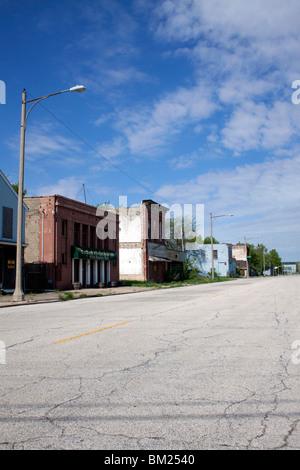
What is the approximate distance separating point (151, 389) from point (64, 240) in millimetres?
29338

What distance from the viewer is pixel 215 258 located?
87.2 meters

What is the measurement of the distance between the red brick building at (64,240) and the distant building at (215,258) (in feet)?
151

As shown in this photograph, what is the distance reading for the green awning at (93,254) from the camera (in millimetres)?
34219

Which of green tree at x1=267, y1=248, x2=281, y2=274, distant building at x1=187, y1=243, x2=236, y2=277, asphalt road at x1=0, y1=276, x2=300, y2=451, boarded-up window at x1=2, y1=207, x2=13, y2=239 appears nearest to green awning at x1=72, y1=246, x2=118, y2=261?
boarded-up window at x1=2, y1=207, x2=13, y2=239

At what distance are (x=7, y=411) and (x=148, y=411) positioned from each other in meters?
1.45

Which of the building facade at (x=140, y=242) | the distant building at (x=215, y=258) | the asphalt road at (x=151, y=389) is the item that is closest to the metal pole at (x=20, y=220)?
the asphalt road at (x=151, y=389)

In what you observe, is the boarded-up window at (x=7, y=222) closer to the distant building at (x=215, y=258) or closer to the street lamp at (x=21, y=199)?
the street lamp at (x=21, y=199)

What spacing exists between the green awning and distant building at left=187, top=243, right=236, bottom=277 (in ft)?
141

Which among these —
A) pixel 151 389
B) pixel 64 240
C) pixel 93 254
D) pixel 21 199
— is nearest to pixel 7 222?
pixel 64 240

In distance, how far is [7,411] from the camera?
4.21 metres

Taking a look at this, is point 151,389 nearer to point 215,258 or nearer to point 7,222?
point 7,222

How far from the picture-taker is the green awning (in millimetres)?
34219

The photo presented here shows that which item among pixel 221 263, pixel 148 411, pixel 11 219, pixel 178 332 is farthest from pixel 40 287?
pixel 221 263
